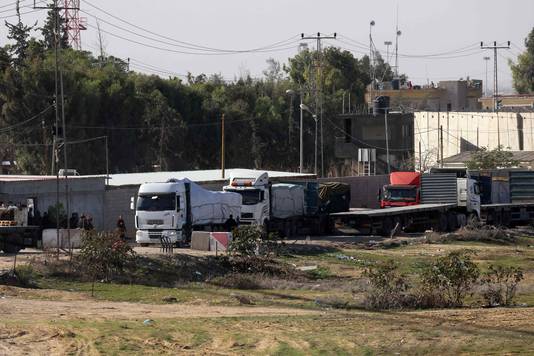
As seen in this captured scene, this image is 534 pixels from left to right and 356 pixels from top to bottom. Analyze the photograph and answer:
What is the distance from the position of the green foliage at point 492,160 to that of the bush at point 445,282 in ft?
173

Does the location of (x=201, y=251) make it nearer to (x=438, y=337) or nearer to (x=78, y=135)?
(x=438, y=337)

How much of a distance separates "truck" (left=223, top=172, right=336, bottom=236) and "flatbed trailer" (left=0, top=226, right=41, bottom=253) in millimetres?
12382

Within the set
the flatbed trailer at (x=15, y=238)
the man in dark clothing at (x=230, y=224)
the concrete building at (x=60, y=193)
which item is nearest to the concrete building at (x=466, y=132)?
the man in dark clothing at (x=230, y=224)

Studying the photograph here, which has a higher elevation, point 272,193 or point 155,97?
point 155,97

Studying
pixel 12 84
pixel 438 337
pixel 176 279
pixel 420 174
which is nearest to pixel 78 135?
pixel 12 84

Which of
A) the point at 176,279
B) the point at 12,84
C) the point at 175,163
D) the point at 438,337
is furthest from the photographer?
the point at 175,163

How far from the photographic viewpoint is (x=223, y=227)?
50.2 metres

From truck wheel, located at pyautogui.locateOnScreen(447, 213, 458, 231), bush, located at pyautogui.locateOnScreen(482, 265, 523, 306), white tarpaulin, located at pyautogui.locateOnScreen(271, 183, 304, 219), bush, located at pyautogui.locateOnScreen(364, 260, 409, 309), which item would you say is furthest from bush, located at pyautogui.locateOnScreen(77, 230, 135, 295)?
truck wheel, located at pyautogui.locateOnScreen(447, 213, 458, 231)

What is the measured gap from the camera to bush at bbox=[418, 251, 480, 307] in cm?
2991

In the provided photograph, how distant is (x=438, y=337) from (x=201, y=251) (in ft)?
67.2

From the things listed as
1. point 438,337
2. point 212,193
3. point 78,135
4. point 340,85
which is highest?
point 340,85

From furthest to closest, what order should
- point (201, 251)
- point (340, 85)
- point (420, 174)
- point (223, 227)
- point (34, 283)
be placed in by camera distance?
point (340, 85), point (420, 174), point (223, 227), point (201, 251), point (34, 283)

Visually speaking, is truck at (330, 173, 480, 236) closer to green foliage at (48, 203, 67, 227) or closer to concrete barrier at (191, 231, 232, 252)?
concrete barrier at (191, 231, 232, 252)

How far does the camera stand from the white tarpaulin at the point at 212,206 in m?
47.4
